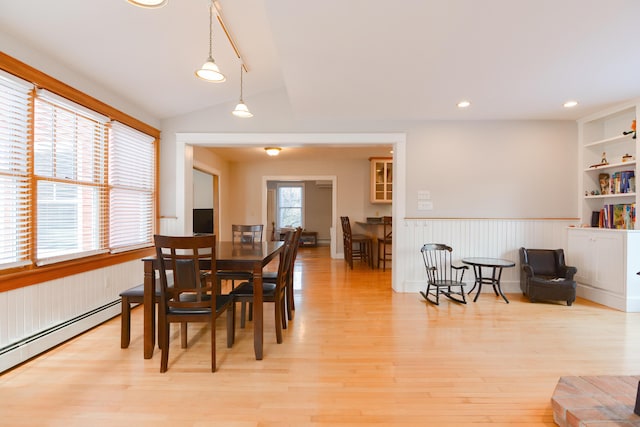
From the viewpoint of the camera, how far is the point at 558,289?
398cm

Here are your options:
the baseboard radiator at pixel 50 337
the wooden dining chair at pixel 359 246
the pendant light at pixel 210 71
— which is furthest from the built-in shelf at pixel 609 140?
the baseboard radiator at pixel 50 337

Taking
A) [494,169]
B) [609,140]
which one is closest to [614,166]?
[609,140]

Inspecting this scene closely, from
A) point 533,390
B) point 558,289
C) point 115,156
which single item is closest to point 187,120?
point 115,156

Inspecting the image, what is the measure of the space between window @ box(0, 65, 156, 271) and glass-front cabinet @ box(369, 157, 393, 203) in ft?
16.5

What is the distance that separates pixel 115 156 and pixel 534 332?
4.78 meters

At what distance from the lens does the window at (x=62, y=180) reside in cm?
240

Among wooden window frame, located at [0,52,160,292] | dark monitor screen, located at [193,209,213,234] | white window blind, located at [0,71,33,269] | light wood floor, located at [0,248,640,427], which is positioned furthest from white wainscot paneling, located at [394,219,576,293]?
white window blind, located at [0,71,33,269]

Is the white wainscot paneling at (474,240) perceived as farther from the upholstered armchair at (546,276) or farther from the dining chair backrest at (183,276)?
the dining chair backrest at (183,276)

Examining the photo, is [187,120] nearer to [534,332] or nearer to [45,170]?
[45,170]

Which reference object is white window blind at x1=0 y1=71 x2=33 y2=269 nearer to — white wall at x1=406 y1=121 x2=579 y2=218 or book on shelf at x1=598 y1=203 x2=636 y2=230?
white wall at x1=406 y1=121 x2=579 y2=218

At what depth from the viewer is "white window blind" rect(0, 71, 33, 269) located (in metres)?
2.33

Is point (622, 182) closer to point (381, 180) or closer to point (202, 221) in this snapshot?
point (381, 180)

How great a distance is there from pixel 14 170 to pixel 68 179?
531 millimetres

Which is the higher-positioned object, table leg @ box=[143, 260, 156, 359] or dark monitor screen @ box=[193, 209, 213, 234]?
dark monitor screen @ box=[193, 209, 213, 234]
